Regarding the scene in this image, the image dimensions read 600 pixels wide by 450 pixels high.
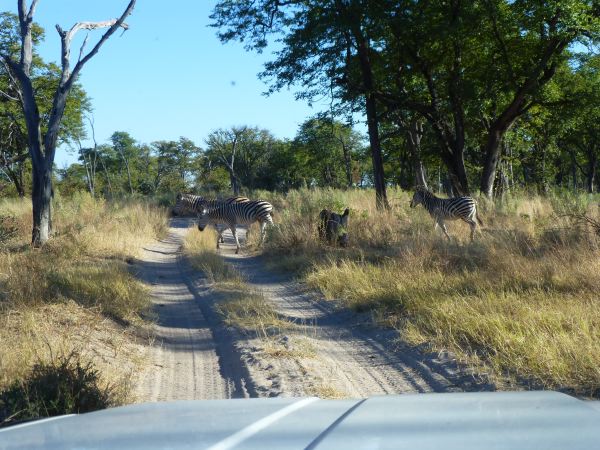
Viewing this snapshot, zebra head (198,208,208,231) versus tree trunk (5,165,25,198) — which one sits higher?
tree trunk (5,165,25,198)

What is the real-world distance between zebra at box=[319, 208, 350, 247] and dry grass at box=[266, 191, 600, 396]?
12.4 inches

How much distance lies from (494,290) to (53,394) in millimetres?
5386

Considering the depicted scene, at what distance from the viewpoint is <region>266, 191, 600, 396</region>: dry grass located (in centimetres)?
516

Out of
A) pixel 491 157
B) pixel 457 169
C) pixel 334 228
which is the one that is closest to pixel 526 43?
pixel 491 157

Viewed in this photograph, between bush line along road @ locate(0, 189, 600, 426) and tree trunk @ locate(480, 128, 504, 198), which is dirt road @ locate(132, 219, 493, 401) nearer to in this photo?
bush line along road @ locate(0, 189, 600, 426)

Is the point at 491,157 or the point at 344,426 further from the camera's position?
the point at 491,157

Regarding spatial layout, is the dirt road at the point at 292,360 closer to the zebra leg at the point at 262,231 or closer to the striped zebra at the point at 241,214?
the zebra leg at the point at 262,231

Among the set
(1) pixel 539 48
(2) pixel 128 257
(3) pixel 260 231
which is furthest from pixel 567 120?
(2) pixel 128 257

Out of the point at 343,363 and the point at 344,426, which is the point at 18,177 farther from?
A: the point at 344,426

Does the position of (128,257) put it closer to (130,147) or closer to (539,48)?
(539,48)

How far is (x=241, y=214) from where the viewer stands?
17656mm

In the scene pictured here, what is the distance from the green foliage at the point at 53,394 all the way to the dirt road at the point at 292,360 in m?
0.59

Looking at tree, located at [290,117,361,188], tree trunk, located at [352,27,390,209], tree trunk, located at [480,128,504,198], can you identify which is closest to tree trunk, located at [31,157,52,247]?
tree trunk, located at [352,27,390,209]

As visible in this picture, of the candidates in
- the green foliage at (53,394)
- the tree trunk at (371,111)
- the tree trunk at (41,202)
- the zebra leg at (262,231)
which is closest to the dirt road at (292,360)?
the green foliage at (53,394)
